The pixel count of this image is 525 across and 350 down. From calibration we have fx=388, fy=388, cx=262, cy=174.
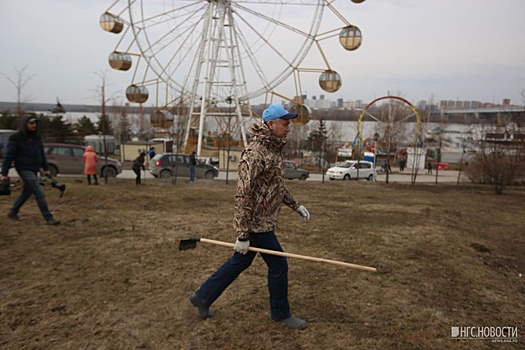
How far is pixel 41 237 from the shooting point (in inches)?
219

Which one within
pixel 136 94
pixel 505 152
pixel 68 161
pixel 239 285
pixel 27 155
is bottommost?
pixel 239 285

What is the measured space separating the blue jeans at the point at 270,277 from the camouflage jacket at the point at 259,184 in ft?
0.54

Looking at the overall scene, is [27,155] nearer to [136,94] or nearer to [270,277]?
[270,277]

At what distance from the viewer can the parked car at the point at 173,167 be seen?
18.4 m

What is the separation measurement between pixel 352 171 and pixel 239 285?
70.3ft

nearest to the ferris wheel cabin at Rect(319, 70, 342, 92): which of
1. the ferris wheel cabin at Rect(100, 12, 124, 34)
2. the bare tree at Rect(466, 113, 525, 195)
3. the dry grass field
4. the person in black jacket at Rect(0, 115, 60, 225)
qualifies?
the bare tree at Rect(466, 113, 525, 195)

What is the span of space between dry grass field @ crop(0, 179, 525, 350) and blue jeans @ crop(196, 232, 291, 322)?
164 mm

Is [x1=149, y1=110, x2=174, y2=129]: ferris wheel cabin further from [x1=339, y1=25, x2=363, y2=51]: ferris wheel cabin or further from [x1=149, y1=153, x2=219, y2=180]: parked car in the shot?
[x1=339, y1=25, x2=363, y2=51]: ferris wheel cabin

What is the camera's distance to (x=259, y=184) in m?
3.08

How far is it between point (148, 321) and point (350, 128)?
4505 inches

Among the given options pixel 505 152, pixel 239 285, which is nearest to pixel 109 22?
pixel 239 285

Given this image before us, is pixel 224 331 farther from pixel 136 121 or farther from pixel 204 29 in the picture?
pixel 136 121

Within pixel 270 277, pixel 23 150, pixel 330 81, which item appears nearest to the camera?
pixel 270 277

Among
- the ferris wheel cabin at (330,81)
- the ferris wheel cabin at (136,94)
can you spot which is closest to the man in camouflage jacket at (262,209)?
the ferris wheel cabin at (330,81)
